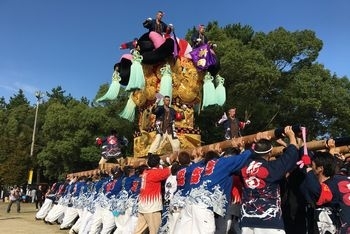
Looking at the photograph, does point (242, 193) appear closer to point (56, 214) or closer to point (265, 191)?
point (265, 191)

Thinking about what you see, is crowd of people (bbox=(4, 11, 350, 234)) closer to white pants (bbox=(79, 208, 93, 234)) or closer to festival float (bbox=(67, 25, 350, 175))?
white pants (bbox=(79, 208, 93, 234))

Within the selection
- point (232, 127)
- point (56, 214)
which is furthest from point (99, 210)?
point (56, 214)

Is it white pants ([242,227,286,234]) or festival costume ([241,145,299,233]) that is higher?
festival costume ([241,145,299,233])

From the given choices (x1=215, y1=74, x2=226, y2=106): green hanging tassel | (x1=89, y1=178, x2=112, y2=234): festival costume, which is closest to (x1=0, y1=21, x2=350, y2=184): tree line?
(x1=215, y1=74, x2=226, y2=106): green hanging tassel

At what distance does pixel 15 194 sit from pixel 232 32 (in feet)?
49.1

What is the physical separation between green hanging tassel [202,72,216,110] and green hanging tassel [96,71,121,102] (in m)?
2.59

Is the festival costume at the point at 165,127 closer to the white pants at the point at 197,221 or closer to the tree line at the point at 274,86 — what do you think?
the white pants at the point at 197,221

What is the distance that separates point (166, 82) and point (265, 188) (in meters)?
7.85

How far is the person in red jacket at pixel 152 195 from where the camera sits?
7.73 meters

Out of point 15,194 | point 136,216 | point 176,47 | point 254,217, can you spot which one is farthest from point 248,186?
point 15,194

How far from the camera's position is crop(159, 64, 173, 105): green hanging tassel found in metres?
12.4

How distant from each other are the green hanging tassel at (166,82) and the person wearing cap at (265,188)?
24.4 ft

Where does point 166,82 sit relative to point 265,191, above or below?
above

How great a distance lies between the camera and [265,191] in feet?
16.3
